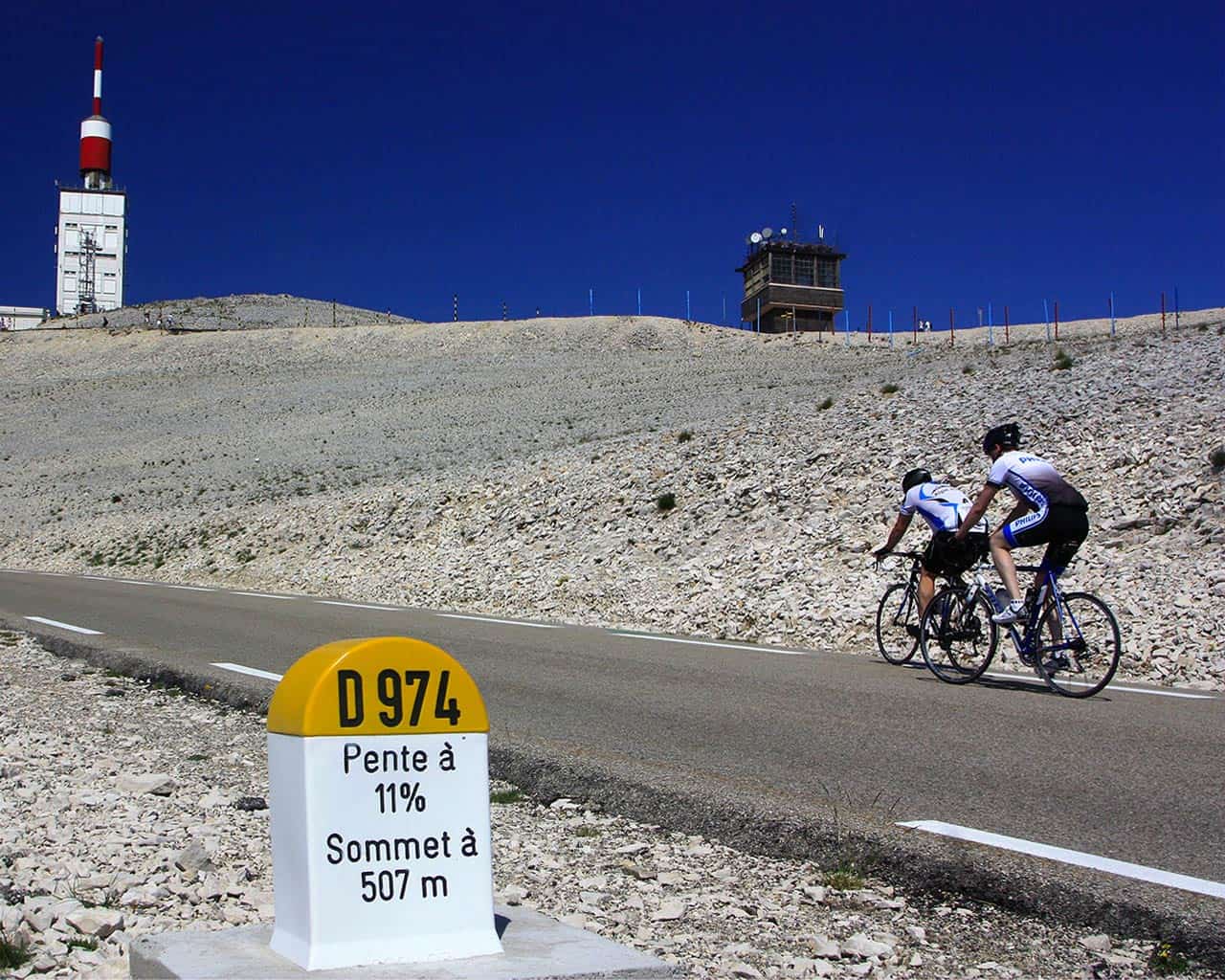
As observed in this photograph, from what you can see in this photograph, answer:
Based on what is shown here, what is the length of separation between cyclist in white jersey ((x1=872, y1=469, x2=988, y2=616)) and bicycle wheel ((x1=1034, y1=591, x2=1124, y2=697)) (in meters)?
0.99

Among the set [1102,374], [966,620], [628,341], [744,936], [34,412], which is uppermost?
[628,341]

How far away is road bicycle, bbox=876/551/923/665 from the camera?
1108cm

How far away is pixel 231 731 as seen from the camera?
8.52 metres

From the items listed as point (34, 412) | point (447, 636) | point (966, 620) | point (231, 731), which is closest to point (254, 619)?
point (447, 636)

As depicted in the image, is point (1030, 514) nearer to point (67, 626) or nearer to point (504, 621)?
point (504, 621)

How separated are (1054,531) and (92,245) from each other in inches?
5082

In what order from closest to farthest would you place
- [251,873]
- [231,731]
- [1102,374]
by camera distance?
[251,873]
[231,731]
[1102,374]

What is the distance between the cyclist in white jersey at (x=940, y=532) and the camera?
10430 millimetres

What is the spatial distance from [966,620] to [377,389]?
53397 millimetres

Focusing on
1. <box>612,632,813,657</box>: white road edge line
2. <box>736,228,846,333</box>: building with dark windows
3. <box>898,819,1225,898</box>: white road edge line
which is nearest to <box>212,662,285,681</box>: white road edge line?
<box>612,632,813,657</box>: white road edge line

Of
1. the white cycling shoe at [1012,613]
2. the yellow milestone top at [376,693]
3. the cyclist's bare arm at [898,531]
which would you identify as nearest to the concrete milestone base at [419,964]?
the yellow milestone top at [376,693]

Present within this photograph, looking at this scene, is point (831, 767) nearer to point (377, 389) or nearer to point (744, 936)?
point (744, 936)

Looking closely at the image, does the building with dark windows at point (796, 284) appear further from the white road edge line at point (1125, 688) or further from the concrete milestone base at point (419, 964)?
the concrete milestone base at point (419, 964)

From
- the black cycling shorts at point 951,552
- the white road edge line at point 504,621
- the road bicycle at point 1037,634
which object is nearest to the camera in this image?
the road bicycle at point 1037,634
